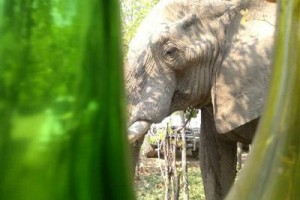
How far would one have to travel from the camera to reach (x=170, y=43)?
7.43 ft

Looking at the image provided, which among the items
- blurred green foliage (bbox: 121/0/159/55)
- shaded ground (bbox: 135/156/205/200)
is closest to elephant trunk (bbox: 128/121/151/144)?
blurred green foliage (bbox: 121/0/159/55)

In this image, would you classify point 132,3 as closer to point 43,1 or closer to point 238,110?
point 238,110

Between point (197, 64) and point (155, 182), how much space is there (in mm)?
2593

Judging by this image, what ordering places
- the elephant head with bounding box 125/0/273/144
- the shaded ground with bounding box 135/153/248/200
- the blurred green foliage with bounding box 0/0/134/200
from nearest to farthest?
the blurred green foliage with bounding box 0/0/134/200, the elephant head with bounding box 125/0/273/144, the shaded ground with bounding box 135/153/248/200

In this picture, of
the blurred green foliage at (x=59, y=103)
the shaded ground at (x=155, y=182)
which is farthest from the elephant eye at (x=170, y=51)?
the blurred green foliage at (x=59, y=103)

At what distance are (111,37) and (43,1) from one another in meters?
0.02

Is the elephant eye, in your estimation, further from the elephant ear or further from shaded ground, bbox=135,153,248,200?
shaded ground, bbox=135,153,248,200

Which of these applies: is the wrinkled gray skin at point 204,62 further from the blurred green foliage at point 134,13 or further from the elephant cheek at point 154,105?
the blurred green foliage at point 134,13

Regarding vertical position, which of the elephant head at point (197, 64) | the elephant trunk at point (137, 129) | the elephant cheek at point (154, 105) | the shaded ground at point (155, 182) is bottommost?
the shaded ground at point (155, 182)

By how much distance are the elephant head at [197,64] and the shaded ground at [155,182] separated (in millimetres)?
1502

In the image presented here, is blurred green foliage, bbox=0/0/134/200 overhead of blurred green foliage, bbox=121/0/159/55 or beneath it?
beneath

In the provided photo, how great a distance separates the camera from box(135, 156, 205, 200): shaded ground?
4.42 meters

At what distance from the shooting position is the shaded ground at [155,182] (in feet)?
14.5

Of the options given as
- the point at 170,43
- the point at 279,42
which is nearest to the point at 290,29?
the point at 279,42
